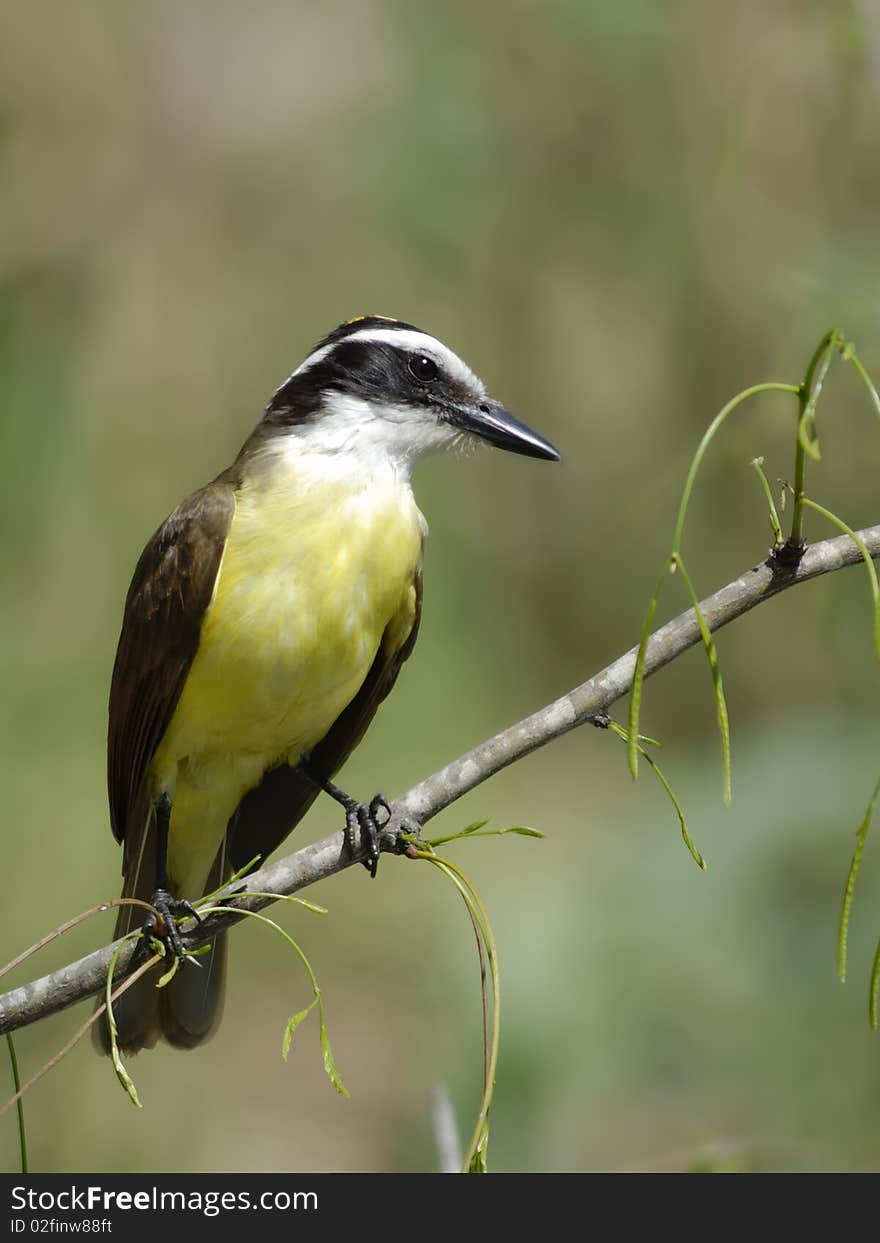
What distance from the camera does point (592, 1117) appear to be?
18.0 ft

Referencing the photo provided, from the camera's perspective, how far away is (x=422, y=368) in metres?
3.97

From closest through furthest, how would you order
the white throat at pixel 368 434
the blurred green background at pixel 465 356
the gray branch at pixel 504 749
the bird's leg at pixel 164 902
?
the gray branch at pixel 504 749 → the bird's leg at pixel 164 902 → the white throat at pixel 368 434 → the blurred green background at pixel 465 356

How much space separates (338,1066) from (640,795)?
1.81 meters

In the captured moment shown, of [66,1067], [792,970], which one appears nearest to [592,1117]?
[792,970]

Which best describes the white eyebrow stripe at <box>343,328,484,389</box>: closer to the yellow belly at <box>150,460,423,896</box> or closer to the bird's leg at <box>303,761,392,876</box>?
the yellow belly at <box>150,460,423,896</box>

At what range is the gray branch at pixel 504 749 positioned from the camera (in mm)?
2453

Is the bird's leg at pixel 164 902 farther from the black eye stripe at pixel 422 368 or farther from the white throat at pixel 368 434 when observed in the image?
the black eye stripe at pixel 422 368

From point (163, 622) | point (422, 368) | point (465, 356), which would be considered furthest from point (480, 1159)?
point (465, 356)

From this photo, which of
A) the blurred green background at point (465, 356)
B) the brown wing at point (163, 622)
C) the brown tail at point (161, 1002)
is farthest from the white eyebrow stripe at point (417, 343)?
the blurred green background at point (465, 356)

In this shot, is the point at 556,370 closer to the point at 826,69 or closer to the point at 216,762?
the point at 826,69

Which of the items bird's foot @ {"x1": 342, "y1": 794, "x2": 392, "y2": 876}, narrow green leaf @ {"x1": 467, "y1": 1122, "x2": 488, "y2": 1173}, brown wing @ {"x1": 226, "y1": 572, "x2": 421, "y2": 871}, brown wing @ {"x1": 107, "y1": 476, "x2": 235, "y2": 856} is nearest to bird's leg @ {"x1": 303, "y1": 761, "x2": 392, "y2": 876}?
bird's foot @ {"x1": 342, "y1": 794, "x2": 392, "y2": 876}

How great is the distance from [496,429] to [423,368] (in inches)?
9.9

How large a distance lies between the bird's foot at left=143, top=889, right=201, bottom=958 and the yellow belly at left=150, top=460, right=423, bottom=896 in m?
0.48

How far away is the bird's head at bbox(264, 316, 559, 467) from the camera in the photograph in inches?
153
